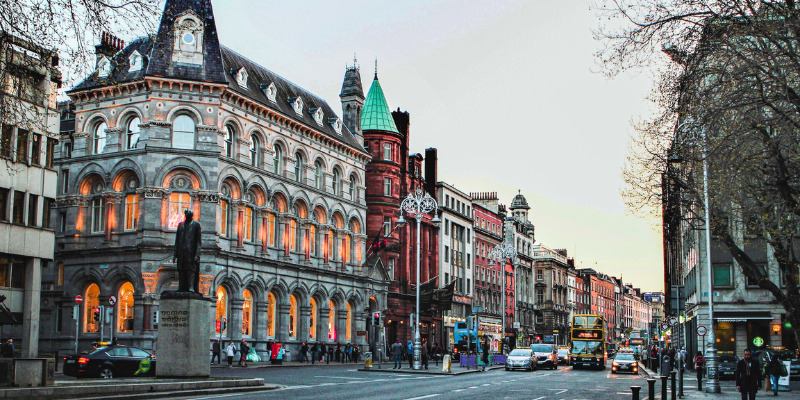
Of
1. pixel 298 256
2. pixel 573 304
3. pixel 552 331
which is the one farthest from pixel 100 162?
pixel 573 304

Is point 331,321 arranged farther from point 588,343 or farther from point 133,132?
point 133,132

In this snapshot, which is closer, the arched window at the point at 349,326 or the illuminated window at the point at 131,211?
the illuminated window at the point at 131,211

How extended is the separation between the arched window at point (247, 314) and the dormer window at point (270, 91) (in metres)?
13.0

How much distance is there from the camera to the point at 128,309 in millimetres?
49156

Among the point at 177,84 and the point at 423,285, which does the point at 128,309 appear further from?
the point at 423,285

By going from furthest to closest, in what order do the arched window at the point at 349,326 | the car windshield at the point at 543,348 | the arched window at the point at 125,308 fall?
the arched window at the point at 349,326 < the car windshield at the point at 543,348 < the arched window at the point at 125,308

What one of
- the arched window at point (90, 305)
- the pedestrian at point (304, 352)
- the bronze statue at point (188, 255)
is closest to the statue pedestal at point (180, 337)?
the bronze statue at point (188, 255)

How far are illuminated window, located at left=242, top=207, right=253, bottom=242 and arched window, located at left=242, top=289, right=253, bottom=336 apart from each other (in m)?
3.31

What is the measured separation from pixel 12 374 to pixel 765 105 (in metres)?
18.5

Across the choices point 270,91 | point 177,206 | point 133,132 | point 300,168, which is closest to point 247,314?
point 177,206

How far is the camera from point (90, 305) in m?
50.6

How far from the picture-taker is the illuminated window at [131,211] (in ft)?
163

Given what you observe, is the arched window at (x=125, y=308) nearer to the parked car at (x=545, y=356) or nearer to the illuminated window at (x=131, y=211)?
the illuminated window at (x=131, y=211)

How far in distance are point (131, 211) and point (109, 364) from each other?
2006 centimetres
